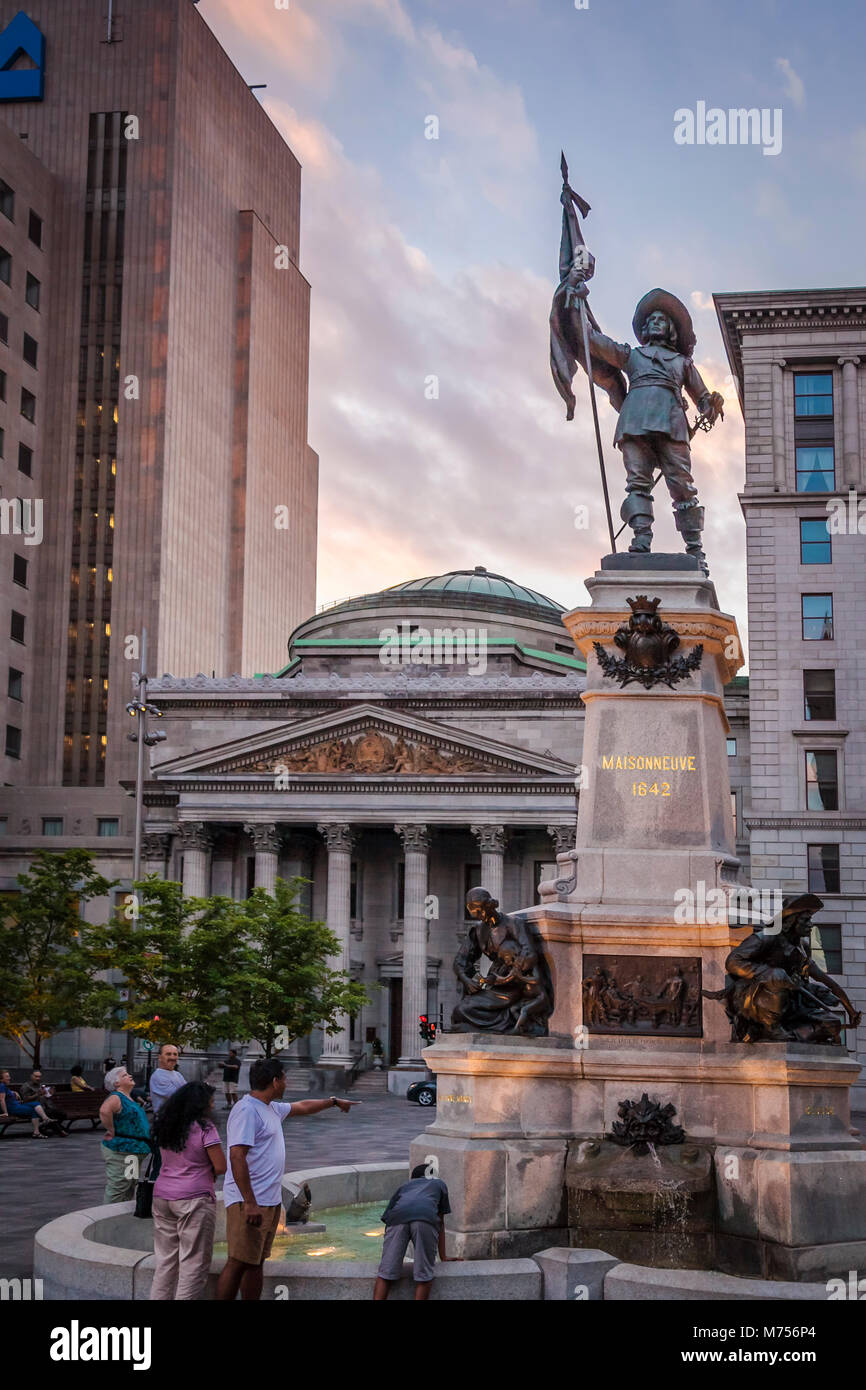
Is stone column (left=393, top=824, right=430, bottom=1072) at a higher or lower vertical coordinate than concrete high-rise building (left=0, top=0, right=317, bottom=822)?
lower

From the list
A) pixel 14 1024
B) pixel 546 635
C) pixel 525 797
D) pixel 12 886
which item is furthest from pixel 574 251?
pixel 546 635

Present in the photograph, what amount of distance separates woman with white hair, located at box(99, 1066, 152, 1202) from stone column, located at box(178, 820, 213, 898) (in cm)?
5539

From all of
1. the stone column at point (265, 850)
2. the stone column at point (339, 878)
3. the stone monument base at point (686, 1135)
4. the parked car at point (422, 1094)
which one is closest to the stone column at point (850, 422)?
the parked car at point (422, 1094)

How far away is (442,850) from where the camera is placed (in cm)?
7562

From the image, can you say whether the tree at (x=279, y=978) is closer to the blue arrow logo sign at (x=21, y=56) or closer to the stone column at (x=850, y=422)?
the stone column at (x=850, y=422)

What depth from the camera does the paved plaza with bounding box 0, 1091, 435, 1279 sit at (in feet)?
62.0

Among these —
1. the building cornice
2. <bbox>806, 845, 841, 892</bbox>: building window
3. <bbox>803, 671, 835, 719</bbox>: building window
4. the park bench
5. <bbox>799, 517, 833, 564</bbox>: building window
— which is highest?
the building cornice

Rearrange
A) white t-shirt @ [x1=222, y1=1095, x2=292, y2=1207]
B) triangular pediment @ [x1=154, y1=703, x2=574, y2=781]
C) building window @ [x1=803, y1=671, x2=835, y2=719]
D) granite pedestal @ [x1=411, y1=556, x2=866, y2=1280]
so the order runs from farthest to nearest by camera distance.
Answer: triangular pediment @ [x1=154, y1=703, x2=574, y2=781]
building window @ [x1=803, y1=671, x2=835, y2=719]
granite pedestal @ [x1=411, y1=556, x2=866, y2=1280]
white t-shirt @ [x1=222, y1=1095, x2=292, y2=1207]

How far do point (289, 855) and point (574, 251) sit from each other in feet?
200

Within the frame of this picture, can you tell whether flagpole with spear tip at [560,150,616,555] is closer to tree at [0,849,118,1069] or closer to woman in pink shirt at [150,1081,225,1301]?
woman in pink shirt at [150,1081,225,1301]

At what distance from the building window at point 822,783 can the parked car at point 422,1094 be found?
16.8 m

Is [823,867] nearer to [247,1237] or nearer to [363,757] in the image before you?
[363,757]

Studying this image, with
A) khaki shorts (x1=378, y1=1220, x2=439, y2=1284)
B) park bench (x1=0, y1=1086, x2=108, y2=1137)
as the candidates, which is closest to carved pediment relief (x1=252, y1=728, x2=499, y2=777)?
park bench (x1=0, y1=1086, x2=108, y2=1137)

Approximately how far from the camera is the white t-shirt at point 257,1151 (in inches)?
408
